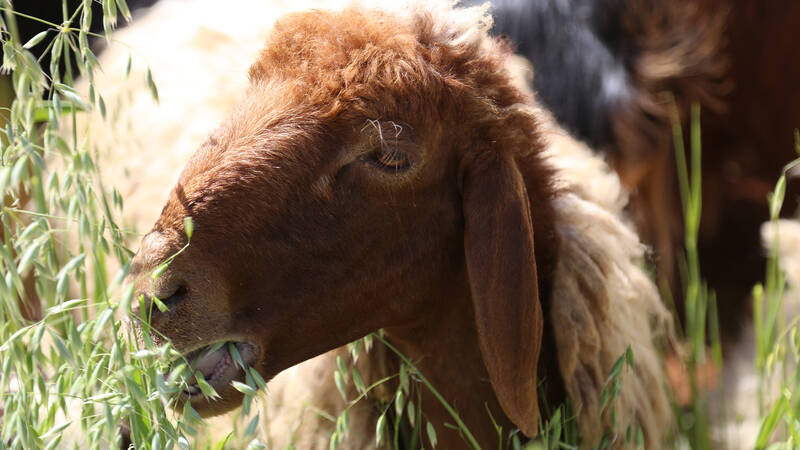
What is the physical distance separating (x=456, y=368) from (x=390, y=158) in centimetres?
68

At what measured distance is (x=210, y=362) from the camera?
2.06 m

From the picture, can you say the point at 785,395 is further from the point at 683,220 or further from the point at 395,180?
the point at 683,220

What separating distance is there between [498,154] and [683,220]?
196cm

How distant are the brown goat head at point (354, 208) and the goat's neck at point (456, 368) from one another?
0.23ft

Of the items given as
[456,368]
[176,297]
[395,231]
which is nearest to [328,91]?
[395,231]

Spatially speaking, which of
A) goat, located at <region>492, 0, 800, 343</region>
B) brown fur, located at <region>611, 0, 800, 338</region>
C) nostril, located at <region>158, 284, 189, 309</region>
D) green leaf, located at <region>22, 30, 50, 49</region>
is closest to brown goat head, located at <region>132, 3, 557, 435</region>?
nostril, located at <region>158, 284, 189, 309</region>

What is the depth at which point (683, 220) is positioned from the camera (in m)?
3.99

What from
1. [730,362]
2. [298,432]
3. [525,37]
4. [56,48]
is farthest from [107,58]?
[730,362]

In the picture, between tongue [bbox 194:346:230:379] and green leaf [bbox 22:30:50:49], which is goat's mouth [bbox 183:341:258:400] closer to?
tongue [bbox 194:346:230:379]

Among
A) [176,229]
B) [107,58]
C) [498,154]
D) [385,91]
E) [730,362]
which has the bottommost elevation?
[730,362]

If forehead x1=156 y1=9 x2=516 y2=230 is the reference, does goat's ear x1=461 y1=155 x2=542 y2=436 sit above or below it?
below

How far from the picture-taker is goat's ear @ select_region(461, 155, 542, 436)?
226 cm

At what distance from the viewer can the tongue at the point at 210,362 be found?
6.74ft

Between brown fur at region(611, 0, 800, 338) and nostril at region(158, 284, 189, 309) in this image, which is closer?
nostril at region(158, 284, 189, 309)
